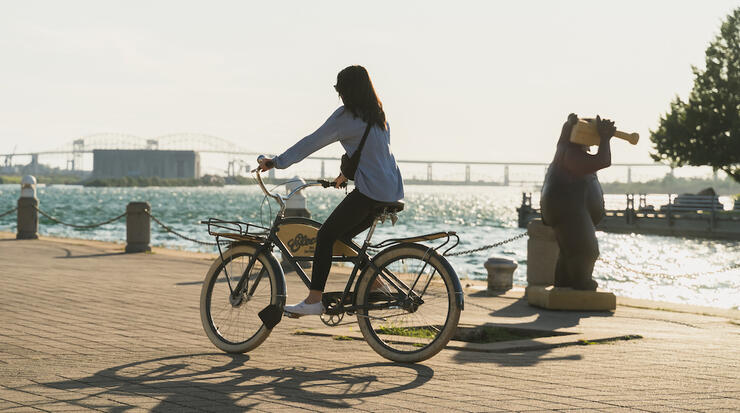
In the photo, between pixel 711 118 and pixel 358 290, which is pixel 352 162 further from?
pixel 711 118

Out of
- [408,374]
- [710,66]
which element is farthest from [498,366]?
[710,66]

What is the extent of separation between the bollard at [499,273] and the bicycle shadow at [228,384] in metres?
5.51

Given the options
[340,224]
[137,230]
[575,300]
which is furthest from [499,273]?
[137,230]

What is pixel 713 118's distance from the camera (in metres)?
53.2

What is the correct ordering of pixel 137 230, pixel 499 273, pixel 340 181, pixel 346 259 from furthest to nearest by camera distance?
pixel 137 230, pixel 499 273, pixel 340 181, pixel 346 259

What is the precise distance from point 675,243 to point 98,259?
45304mm

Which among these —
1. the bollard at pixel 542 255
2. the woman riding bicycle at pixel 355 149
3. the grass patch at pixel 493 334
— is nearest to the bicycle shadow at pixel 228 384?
the woman riding bicycle at pixel 355 149

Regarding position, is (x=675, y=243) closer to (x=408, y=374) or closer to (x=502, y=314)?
(x=502, y=314)

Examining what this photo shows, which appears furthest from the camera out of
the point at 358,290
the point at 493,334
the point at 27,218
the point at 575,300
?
the point at 27,218

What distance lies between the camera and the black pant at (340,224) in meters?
5.70

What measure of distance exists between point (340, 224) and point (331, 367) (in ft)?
2.89

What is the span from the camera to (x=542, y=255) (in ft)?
34.2

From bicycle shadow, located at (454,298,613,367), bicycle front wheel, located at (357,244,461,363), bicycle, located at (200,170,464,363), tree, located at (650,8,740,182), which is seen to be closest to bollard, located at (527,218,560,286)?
bicycle shadow, located at (454,298,613,367)

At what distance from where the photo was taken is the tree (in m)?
53.0
